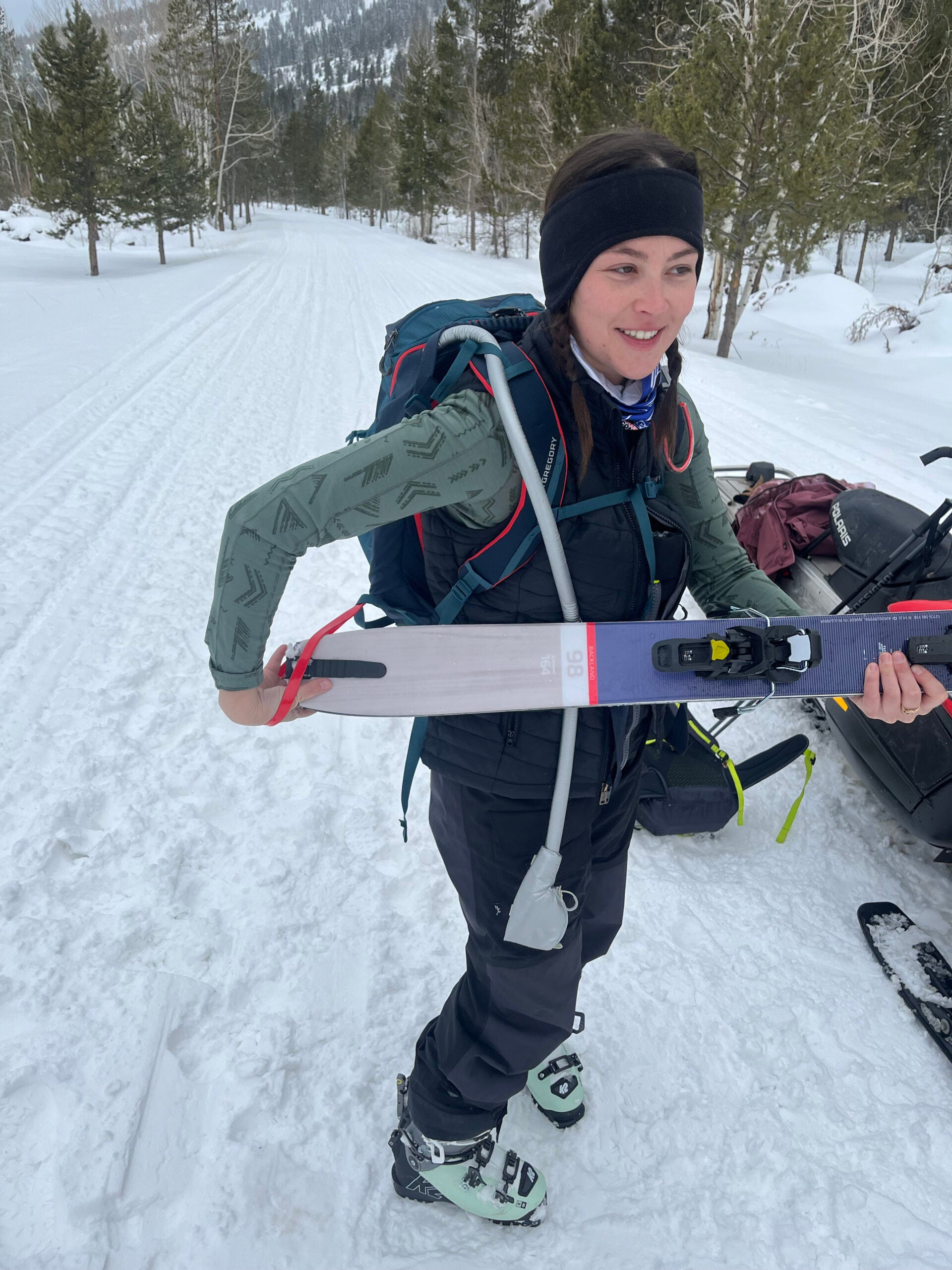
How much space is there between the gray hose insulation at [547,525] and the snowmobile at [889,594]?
0.69 m

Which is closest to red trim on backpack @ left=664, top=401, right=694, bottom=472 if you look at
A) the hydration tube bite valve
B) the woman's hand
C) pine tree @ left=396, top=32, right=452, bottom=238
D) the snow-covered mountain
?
the hydration tube bite valve

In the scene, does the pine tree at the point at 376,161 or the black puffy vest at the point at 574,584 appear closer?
the black puffy vest at the point at 574,584

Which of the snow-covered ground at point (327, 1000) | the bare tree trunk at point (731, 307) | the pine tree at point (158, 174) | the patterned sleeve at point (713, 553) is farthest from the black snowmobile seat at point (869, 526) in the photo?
the pine tree at point (158, 174)

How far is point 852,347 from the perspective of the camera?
1534 centimetres

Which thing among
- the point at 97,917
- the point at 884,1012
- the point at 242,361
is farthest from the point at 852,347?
the point at 97,917

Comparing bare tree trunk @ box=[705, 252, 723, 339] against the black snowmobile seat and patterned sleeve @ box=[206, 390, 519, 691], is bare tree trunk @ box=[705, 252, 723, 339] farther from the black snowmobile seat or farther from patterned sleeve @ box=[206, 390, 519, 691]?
patterned sleeve @ box=[206, 390, 519, 691]

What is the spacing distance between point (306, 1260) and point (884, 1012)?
5.92 ft

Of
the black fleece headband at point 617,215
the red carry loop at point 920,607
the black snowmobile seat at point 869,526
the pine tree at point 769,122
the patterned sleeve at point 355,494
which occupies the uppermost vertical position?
the pine tree at point 769,122

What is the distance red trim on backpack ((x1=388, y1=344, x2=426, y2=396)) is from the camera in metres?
1.36

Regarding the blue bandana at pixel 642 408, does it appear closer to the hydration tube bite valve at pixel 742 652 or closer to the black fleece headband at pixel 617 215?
the black fleece headband at pixel 617 215

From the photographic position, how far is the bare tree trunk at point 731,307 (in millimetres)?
12141

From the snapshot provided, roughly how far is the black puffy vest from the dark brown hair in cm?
2

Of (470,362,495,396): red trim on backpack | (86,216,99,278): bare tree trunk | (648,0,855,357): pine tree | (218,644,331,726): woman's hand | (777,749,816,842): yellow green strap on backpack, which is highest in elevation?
(648,0,855,357): pine tree

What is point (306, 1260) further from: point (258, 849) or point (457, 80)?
point (457, 80)
